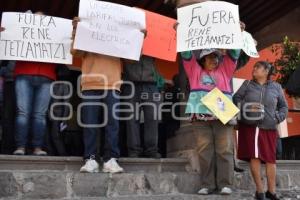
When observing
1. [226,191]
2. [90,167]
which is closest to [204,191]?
[226,191]

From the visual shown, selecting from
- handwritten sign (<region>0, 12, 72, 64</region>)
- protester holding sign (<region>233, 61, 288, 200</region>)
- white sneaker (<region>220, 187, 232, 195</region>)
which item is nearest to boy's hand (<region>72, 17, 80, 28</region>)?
handwritten sign (<region>0, 12, 72, 64</region>)

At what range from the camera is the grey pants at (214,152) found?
17.0ft

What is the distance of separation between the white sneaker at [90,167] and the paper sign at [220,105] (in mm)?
1213

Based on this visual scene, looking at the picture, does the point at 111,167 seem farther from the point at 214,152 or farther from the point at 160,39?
the point at 160,39

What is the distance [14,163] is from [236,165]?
2.51m

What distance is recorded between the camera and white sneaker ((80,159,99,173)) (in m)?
5.02

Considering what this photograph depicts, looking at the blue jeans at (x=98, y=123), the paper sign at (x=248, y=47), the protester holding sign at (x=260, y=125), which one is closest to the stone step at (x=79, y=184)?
the blue jeans at (x=98, y=123)

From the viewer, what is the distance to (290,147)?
9.17 metres

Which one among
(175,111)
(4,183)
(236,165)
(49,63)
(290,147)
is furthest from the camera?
(290,147)

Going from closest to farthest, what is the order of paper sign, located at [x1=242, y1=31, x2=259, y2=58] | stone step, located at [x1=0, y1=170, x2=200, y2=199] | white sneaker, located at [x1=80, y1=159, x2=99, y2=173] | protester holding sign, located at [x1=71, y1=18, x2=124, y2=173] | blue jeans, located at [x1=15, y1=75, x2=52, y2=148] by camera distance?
stone step, located at [x1=0, y1=170, x2=200, y2=199], white sneaker, located at [x1=80, y1=159, x2=99, y2=173], protester holding sign, located at [x1=71, y1=18, x2=124, y2=173], blue jeans, located at [x1=15, y1=75, x2=52, y2=148], paper sign, located at [x1=242, y1=31, x2=259, y2=58]

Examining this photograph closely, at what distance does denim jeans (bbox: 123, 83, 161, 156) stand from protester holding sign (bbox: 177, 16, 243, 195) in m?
0.55

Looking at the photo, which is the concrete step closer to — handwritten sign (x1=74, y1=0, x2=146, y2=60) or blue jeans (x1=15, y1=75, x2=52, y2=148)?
blue jeans (x1=15, y1=75, x2=52, y2=148)

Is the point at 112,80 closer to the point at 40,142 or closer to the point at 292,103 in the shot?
the point at 40,142

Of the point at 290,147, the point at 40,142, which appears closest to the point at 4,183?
the point at 40,142
